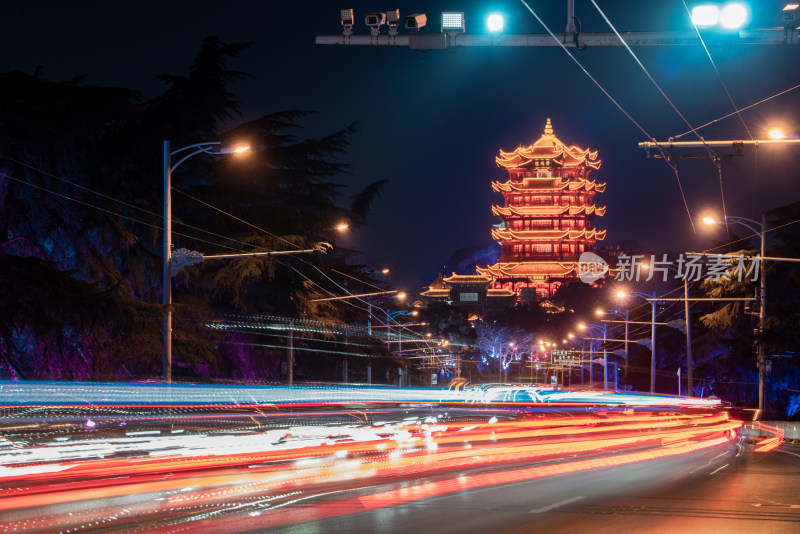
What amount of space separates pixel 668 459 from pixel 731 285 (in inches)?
1074

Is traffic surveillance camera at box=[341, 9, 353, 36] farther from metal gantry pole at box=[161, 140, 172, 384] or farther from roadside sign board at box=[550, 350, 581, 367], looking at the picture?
roadside sign board at box=[550, 350, 581, 367]

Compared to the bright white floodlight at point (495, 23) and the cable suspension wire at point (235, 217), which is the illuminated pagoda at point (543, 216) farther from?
the bright white floodlight at point (495, 23)

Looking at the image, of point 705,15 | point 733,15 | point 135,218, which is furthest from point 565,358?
point 705,15

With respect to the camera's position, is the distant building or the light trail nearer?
the light trail

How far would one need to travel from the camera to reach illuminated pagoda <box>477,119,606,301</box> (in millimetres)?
134125

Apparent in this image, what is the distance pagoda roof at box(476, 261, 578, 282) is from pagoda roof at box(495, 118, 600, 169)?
49.4 ft

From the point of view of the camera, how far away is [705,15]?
605 inches

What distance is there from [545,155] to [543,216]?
9447 mm

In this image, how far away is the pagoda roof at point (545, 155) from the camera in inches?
5394

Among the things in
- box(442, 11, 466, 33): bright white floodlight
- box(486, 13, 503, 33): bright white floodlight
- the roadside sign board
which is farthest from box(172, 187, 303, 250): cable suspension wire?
the roadside sign board

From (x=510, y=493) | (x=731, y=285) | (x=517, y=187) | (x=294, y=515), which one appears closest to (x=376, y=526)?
(x=294, y=515)

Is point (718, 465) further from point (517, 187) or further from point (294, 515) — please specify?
point (517, 187)

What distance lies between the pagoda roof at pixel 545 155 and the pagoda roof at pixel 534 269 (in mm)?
15044

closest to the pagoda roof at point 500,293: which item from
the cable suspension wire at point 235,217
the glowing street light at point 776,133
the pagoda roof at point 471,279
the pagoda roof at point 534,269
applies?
the pagoda roof at point 534,269
